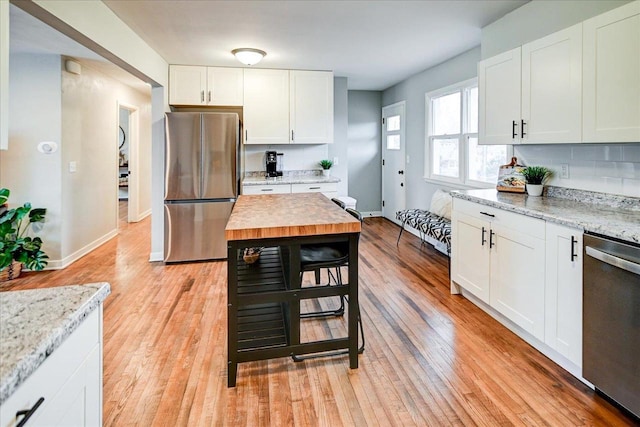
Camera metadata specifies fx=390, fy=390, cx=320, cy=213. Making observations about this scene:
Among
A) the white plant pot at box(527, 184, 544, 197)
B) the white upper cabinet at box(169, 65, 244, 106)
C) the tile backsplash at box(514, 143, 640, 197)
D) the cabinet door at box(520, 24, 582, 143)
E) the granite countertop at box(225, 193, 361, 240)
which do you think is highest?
the white upper cabinet at box(169, 65, 244, 106)

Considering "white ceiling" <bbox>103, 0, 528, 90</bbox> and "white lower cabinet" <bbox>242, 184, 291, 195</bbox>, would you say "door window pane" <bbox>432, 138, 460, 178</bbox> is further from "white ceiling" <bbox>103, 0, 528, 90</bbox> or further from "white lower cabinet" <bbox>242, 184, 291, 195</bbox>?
"white lower cabinet" <bbox>242, 184, 291, 195</bbox>

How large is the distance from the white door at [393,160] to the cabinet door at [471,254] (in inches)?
121

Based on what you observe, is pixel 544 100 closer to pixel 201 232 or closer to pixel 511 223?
pixel 511 223

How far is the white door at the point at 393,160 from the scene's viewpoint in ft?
20.9

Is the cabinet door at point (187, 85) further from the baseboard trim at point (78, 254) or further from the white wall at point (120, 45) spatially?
the baseboard trim at point (78, 254)

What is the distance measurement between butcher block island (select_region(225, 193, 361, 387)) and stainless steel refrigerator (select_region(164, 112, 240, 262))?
2.14 meters

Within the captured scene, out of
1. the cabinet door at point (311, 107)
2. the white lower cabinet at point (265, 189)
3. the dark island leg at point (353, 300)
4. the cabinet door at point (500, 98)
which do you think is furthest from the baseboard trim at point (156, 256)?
the cabinet door at point (500, 98)

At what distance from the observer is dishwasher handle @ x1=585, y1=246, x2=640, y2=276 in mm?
1667

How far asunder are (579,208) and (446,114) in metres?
3.01

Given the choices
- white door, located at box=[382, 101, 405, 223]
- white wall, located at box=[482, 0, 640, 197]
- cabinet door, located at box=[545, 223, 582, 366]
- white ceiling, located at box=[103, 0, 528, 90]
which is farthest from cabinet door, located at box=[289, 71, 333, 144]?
cabinet door, located at box=[545, 223, 582, 366]

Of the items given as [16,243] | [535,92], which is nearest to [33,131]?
[16,243]

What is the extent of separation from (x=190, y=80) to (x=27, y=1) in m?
2.93

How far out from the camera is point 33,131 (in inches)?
165

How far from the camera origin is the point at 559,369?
7.34ft
